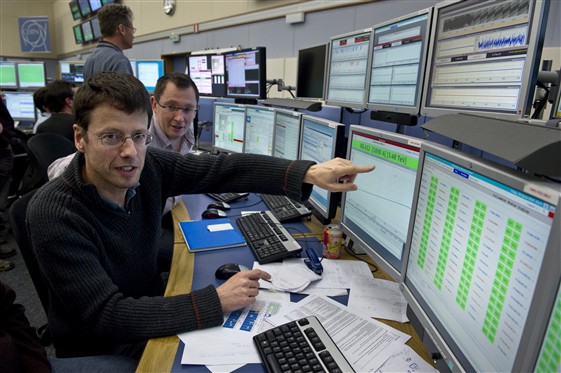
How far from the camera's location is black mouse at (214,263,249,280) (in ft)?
3.61

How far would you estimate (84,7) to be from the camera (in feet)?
23.4

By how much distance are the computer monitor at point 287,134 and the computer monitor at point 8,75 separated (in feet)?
16.6

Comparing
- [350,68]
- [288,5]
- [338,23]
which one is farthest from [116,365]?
[288,5]

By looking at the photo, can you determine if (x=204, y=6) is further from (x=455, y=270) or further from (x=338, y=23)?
(x=455, y=270)

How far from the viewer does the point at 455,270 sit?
0.69 metres

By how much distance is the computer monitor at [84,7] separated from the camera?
6.99 m

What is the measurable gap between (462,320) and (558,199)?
33 cm

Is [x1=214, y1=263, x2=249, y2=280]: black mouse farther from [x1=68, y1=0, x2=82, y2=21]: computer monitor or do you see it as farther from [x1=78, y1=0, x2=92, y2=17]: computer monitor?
[x1=68, y1=0, x2=82, y2=21]: computer monitor

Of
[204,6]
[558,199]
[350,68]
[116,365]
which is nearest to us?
[558,199]

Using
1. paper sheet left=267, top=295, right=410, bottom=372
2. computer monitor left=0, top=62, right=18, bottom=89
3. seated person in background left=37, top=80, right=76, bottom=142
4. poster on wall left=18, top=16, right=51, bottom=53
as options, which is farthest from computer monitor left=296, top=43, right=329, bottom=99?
poster on wall left=18, top=16, right=51, bottom=53

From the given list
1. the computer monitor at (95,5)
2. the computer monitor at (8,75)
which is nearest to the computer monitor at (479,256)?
the computer monitor at (8,75)

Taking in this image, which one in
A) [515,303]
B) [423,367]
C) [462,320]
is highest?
[515,303]

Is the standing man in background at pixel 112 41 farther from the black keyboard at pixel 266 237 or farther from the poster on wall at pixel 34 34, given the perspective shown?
the poster on wall at pixel 34 34

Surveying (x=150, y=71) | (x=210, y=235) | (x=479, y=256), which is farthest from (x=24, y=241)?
(x=150, y=71)
